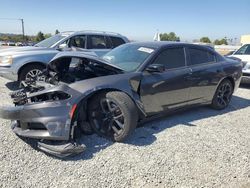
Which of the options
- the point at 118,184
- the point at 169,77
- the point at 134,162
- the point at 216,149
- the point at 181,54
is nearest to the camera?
the point at 118,184

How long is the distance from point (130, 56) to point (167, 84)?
84cm

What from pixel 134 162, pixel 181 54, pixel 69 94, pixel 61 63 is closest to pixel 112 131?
pixel 134 162

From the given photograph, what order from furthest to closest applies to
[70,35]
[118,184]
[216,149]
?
[70,35]
[216,149]
[118,184]

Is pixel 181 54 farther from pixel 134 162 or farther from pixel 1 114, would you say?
pixel 1 114

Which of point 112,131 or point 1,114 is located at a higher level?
point 1,114

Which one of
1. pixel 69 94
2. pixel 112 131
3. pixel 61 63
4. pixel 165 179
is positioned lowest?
pixel 165 179


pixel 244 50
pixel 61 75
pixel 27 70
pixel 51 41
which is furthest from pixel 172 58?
pixel 244 50

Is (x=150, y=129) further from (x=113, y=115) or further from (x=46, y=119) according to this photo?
(x=46, y=119)

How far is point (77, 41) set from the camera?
7.60 meters

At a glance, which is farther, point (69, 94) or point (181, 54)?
point (181, 54)

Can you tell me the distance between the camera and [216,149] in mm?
3508

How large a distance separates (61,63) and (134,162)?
1935 mm

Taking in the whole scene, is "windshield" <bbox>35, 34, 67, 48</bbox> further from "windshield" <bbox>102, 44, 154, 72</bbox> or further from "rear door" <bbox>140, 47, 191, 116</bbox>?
"rear door" <bbox>140, 47, 191, 116</bbox>

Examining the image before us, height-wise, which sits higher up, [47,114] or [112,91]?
[112,91]
